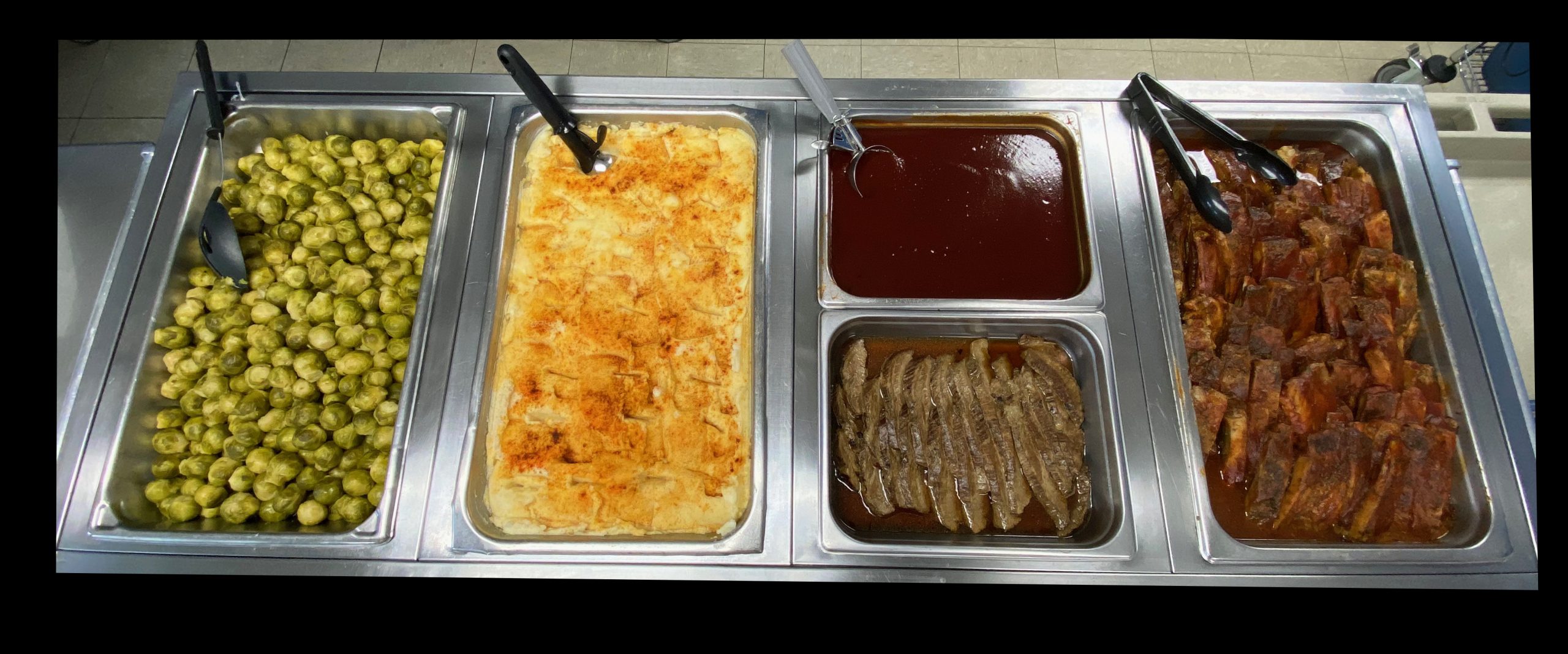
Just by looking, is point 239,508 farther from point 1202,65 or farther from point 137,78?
point 1202,65

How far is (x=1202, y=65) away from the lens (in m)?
4.66

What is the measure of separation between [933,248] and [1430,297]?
1.69 metres

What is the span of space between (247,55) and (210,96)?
263cm

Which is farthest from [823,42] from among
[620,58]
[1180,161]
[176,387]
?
[176,387]

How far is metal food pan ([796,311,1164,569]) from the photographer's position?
Result: 206 cm

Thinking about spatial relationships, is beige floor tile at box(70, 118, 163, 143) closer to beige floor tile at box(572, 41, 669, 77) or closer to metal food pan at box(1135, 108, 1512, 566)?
beige floor tile at box(572, 41, 669, 77)

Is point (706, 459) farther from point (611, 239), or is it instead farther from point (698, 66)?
point (698, 66)

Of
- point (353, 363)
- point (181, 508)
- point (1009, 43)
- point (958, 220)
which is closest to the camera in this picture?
point (181, 508)

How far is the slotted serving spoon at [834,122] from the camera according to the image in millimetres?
2562

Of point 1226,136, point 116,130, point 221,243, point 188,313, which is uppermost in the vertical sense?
point 116,130

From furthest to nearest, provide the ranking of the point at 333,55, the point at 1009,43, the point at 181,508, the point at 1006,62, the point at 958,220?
the point at 1009,43
the point at 1006,62
the point at 333,55
the point at 958,220
the point at 181,508

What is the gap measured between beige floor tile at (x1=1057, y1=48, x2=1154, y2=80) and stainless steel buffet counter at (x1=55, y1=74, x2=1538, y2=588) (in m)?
1.94

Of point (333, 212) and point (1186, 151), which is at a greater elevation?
point (1186, 151)

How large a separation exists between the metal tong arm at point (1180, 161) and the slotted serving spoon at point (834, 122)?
0.95 meters
